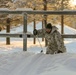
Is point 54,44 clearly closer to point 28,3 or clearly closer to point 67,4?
point 28,3

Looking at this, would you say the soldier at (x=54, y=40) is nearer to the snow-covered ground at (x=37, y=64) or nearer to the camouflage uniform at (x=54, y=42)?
the camouflage uniform at (x=54, y=42)

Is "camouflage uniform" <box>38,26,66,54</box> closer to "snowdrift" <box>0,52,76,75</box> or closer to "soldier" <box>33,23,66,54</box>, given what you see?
"soldier" <box>33,23,66,54</box>

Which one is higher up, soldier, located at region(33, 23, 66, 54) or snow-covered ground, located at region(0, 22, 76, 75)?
soldier, located at region(33, 23, 66, 54)

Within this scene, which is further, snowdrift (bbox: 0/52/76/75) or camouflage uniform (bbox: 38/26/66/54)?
camouflage uniform (bbox: 38/26/66/54)

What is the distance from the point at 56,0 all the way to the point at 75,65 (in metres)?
15.4

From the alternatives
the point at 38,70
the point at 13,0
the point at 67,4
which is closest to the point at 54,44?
the point at 38,70

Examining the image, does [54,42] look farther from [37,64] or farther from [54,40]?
[37,64]

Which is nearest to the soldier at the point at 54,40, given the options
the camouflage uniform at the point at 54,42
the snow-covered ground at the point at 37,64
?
the camouflage uniform at the point at 54,42

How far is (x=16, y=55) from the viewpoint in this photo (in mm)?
6496

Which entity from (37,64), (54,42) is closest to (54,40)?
(54,42)

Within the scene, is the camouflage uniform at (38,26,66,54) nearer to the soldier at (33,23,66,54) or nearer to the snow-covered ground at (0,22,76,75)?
the soldier at (33,23,66,54)

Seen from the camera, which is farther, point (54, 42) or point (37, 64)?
point (54, 42)

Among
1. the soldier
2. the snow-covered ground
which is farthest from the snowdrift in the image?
the soldier

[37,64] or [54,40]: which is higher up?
[54,40]
